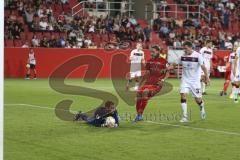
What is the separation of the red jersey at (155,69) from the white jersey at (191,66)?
75 cm

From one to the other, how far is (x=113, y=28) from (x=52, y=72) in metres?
6.03

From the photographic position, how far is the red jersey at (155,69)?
16.8 meters

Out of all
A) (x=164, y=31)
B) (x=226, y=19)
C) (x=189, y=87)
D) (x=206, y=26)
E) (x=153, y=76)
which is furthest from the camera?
(x=226, y=19)

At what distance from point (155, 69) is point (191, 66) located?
1.13 m

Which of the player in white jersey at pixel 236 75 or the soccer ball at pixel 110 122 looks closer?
the soccer ball at pixel 110 122

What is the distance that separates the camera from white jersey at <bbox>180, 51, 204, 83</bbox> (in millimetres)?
16156

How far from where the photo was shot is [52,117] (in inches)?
651

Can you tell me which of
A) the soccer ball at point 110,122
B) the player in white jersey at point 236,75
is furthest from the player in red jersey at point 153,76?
the player in white jersey at point 236,75

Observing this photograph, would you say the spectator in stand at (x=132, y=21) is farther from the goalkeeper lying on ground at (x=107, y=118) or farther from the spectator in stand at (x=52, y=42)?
the goalkeeper lying on ground at (x=107, y=118)

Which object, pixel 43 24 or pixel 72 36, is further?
pixel 72 36

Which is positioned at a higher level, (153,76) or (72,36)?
(72,36)

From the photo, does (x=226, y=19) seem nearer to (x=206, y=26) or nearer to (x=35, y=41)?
(x=206, y=26)

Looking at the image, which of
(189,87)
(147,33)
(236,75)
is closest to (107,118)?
(189,87)

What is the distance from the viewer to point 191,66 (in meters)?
16.2
